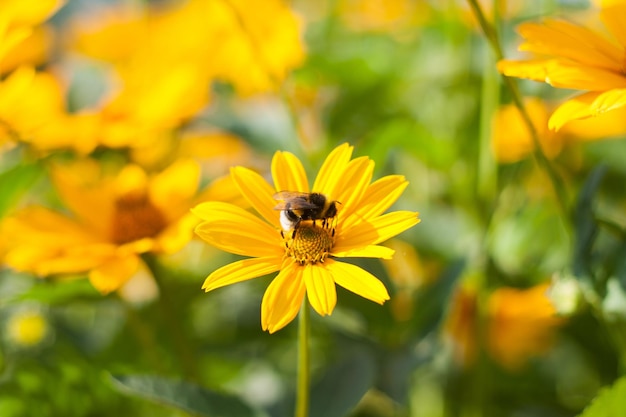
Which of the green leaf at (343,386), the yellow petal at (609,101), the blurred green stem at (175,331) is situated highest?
the yellow petal at (609,101)

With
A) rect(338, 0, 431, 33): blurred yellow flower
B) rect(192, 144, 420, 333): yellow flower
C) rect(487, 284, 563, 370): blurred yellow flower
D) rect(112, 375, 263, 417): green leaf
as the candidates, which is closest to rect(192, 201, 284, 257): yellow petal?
rect(192, 144, 420, 333): yellow flower

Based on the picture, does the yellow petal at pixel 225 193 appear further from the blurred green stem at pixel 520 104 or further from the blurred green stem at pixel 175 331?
the blurred green stem at pixel 520 104

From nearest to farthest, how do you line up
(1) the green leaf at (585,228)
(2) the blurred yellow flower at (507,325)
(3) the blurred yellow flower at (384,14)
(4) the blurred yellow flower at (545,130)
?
(1) the green leaf at (585,228) → (2) the blurred yellow flower at (507,325) → (4) the blurred yellow flower at (545,130) → (3) the blurred yellow flower at (384,14)

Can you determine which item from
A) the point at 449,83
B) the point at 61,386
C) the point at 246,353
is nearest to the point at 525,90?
the point at 449,83

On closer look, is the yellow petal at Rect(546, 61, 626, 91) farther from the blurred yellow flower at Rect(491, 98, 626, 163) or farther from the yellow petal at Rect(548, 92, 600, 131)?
the blurred yellow flower at Rect(491, 98, 626, 163)

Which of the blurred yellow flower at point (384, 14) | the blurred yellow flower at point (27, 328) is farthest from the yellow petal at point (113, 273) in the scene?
the blurred yellow flower at point (384, 14)

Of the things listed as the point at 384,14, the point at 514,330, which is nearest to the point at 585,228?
the point at 514,330
